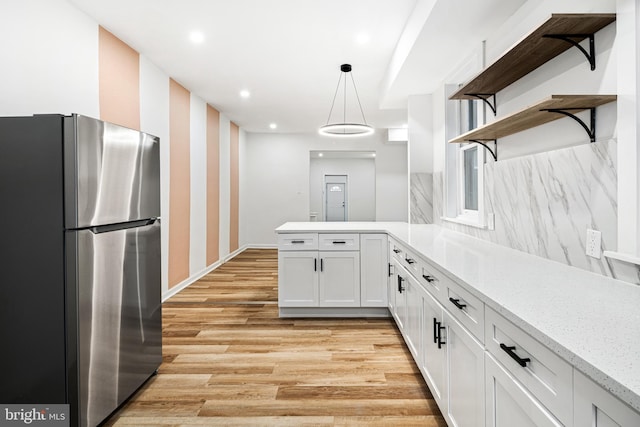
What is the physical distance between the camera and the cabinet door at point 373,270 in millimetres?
3721

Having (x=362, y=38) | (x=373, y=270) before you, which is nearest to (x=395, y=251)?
(x=373, y=270)

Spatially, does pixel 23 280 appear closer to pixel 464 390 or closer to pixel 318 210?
pixel 464 390

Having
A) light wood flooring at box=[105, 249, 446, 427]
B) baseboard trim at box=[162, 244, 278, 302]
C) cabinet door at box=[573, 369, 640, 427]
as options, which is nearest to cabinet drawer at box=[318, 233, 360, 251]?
light wood flooring at box=[105, 249, 446, 427]

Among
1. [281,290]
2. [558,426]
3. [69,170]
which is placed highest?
[69,170]

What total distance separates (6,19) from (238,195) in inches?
230

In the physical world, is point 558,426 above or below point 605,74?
below

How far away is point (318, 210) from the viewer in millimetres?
10414

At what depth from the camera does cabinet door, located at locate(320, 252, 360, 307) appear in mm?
3730

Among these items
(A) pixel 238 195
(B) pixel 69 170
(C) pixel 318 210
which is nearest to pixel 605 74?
(B) pixel 69 170

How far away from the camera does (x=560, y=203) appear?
1866 mm

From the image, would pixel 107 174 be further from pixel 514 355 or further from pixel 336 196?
pixel 336 196

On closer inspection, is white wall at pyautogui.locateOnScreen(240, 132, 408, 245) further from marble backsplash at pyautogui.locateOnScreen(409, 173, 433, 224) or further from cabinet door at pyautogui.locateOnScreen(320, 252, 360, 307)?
cabinet door at pyautogui.locateOnScreen(320, 252, 360, 307)

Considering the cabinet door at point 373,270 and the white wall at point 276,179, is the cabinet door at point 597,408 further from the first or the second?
the white wall at point 276,179

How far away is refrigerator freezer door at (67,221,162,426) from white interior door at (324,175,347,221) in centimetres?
895
